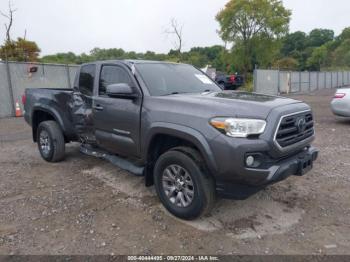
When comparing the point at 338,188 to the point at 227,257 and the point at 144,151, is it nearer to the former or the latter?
the point at 227,257

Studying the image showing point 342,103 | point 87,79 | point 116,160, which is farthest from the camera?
point 342,103

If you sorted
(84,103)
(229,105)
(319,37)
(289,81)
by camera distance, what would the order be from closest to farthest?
(229,105) → (84,103) → (289,81) → (319,37)

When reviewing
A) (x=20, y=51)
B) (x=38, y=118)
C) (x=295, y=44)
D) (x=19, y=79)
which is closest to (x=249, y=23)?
(x=20, y=51)

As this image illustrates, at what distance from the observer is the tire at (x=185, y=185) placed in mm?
3322

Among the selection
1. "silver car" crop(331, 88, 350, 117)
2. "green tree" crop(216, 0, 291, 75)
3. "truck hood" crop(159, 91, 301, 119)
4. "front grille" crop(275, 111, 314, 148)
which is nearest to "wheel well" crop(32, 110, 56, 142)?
"truck hood" crop(159, 91, 301, 119)

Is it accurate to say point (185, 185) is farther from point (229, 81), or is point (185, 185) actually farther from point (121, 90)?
point (229, 81)

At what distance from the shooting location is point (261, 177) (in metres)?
3.07

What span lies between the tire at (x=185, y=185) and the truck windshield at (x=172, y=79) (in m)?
0.96

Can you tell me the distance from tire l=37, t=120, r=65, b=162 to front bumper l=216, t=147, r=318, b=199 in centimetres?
356

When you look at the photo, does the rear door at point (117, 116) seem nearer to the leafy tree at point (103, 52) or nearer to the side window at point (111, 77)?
the side window at point (111, 77)

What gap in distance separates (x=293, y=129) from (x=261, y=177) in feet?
2.43

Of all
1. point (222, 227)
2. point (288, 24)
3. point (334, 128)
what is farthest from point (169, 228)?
point (288, 24)

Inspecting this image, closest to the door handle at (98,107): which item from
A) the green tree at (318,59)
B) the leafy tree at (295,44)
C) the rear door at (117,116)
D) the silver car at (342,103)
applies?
the rear door at (117,116)

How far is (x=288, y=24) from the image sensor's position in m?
41.2
